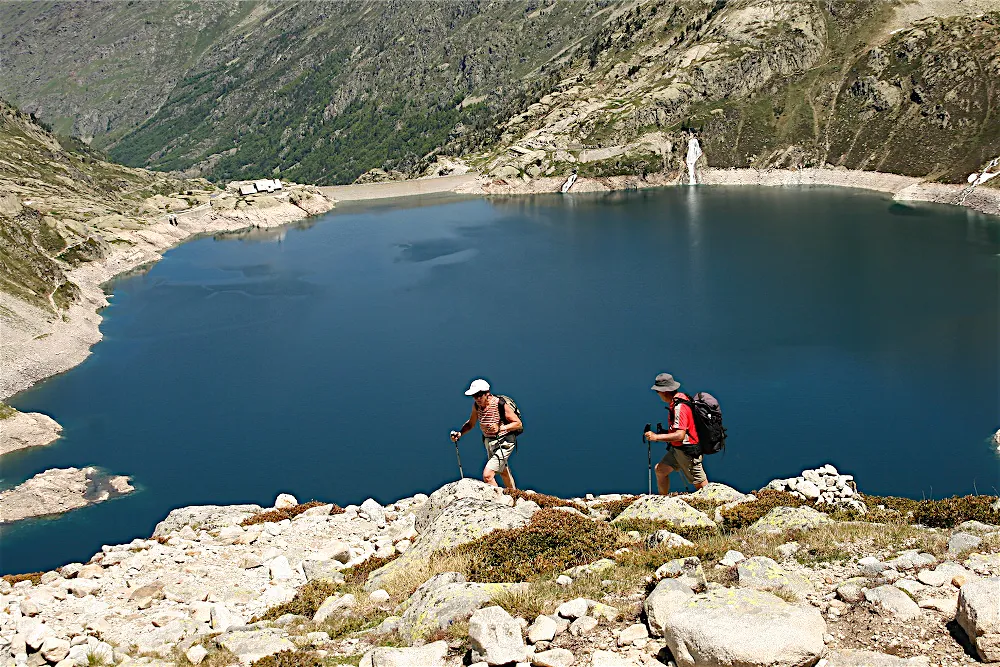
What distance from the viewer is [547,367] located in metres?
59.2

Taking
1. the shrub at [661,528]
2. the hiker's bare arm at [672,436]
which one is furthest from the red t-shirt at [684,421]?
the shrub at [661,528]

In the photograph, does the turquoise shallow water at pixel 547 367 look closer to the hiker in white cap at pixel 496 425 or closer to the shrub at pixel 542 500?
the shrub at pixel 542 500

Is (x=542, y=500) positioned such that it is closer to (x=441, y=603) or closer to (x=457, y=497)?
(x=457, y=497)

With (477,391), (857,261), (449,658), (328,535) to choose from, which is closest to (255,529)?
(328,535)

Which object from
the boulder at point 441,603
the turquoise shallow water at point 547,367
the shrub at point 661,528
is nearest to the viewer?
the boulder at point 441,603

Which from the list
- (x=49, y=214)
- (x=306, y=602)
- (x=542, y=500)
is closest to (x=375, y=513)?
(x=542, y=500)

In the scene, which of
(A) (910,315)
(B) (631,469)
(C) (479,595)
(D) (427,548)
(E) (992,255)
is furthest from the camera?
(E) (992,255)

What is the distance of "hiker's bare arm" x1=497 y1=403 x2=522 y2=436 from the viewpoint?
757 inches

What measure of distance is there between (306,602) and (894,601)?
9.57 m

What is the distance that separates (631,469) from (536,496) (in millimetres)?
24997

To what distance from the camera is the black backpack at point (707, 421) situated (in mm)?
17422

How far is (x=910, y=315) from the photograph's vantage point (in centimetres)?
6544

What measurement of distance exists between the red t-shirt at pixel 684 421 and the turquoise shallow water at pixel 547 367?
23.4m

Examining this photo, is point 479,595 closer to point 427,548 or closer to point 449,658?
point 449,658
